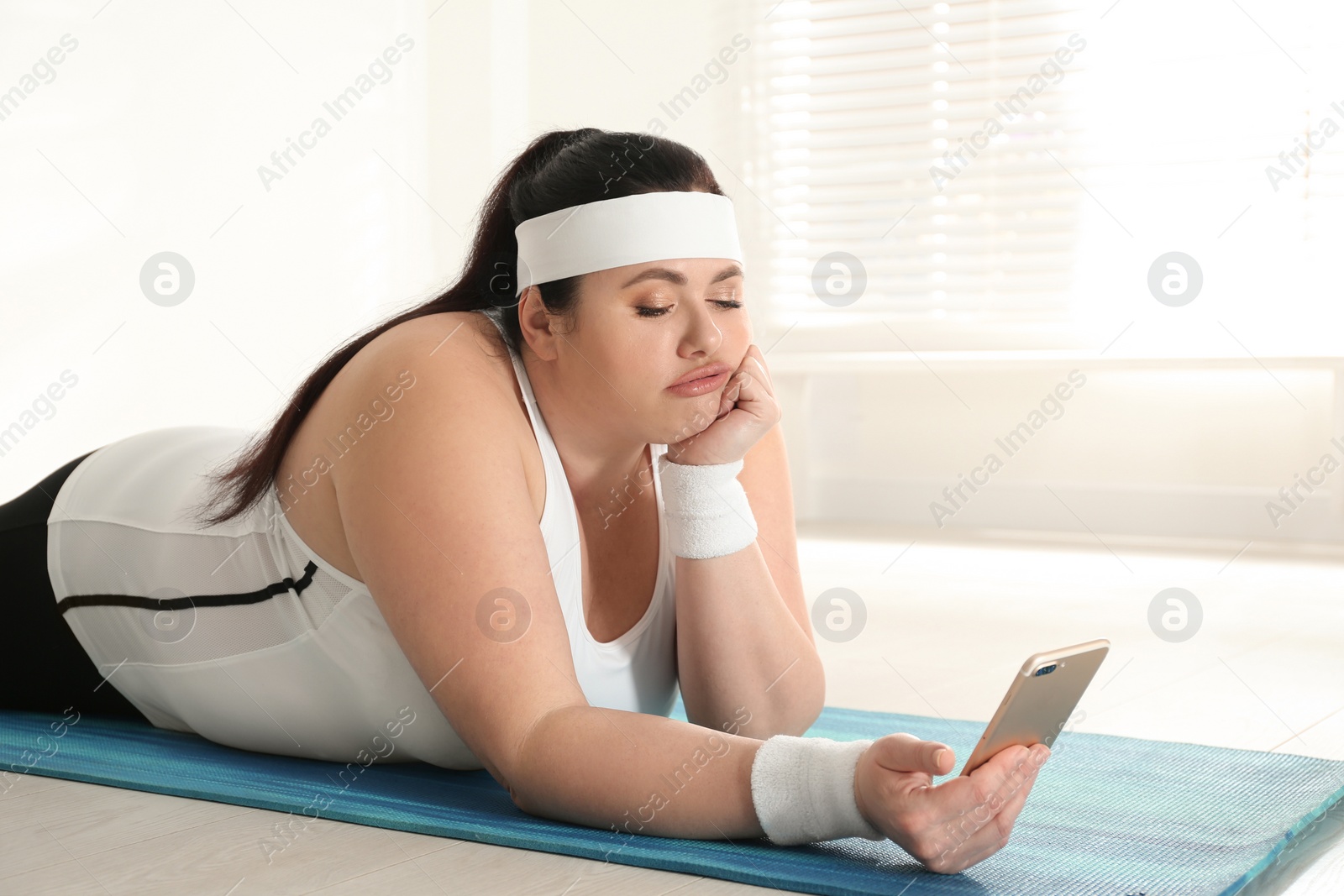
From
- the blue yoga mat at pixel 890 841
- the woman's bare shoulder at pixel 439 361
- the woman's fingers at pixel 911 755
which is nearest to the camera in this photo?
the woman's fingers at pixel 911 755

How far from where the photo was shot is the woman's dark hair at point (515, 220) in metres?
1.30

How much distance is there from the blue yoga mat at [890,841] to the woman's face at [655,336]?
41 centimetres

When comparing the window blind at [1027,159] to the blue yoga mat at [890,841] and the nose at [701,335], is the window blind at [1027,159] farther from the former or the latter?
the nose at [701,335]

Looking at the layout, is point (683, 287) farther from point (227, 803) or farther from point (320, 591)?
point (227, 803)

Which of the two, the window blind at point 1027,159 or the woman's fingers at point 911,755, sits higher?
the window blind at point 1027,159

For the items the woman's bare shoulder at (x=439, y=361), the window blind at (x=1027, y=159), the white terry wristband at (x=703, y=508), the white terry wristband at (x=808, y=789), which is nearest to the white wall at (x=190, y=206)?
the window blind at (x=1027, y=159)

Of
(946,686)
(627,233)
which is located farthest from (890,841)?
(946,686)

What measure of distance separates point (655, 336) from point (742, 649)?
14.4 inches

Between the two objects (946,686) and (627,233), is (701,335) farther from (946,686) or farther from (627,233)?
(946,686)

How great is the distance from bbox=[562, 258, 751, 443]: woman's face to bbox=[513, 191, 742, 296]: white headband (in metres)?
0.01

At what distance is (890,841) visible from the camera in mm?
1150

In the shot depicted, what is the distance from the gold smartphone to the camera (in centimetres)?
92

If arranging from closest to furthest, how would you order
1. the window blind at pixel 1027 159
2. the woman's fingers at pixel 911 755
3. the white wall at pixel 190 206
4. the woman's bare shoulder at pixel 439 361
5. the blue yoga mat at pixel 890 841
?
the woman's fingers at pixel 911 755 → the blue yoga mat at pixel 890 841 → the woman's bare shoulder at pixel 439 361 → the white wall at pixel 190 206 → the window blind at pixel 1027 159

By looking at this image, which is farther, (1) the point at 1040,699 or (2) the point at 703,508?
(2) the point at 703,508
